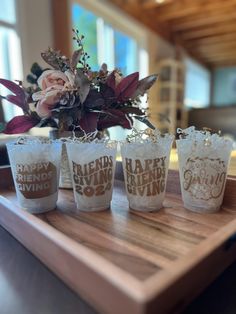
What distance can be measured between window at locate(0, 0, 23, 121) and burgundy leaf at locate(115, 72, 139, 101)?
170 cm

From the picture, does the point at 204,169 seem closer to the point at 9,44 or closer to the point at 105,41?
the point at 9,44

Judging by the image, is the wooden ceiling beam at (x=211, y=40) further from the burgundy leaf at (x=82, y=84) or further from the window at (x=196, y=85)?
the burgundy leaf at (x=82, y=84)

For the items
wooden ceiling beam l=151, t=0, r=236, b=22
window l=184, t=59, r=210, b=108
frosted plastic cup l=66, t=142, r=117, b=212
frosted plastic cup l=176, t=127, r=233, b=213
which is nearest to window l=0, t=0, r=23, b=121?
frosted plastic cup l=66, t=142, r=117, b=212

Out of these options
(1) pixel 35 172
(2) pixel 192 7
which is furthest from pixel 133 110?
(2) pixel 192 7

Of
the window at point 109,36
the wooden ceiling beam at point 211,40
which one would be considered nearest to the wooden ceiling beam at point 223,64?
the wooden ceiling beam at point 211,40

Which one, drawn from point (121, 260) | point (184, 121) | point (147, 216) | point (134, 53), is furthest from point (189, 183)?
point (184, 121)

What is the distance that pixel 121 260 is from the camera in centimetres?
33

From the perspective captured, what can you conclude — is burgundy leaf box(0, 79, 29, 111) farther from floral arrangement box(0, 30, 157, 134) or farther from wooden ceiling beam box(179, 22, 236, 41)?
wooden ceiling beam box(179, 22, 236, 41)

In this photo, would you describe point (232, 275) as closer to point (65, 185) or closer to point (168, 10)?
point (65, 185)

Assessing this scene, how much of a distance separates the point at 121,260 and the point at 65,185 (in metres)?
0.39

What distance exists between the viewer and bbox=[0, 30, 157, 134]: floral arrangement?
1.82ft

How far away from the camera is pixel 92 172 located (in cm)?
49

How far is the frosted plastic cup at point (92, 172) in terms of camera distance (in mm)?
487

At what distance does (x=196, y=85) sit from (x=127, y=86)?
5741 mm
